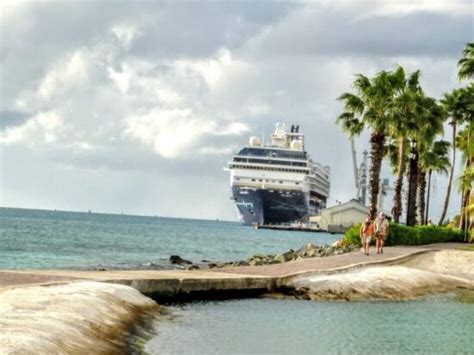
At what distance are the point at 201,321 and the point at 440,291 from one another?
1042cm

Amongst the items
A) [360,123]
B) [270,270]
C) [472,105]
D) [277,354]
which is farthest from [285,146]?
[277,354]

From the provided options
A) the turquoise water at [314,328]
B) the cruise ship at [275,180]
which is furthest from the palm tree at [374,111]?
the cruise ship at [275,180]

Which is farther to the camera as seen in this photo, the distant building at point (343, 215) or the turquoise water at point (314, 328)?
the distant building at point (343, 215)

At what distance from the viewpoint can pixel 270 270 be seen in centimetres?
2720

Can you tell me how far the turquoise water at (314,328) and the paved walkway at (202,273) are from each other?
1.22m

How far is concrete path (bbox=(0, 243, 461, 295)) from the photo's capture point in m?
20.0

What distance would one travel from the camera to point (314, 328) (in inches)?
716

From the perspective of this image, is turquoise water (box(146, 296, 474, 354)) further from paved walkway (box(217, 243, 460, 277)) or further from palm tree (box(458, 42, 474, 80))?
palm tree (box(458, 42, 474, 80))

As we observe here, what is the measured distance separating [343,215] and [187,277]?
12029 cm

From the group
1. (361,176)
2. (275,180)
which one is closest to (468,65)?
(275,180)

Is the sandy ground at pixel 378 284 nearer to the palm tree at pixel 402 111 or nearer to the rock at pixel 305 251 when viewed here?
the rock at pixel 305 251

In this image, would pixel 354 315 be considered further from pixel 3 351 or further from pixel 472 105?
pixel 472 105

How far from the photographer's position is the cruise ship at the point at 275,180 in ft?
458

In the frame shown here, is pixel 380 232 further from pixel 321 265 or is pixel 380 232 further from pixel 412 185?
pixel 412 185
